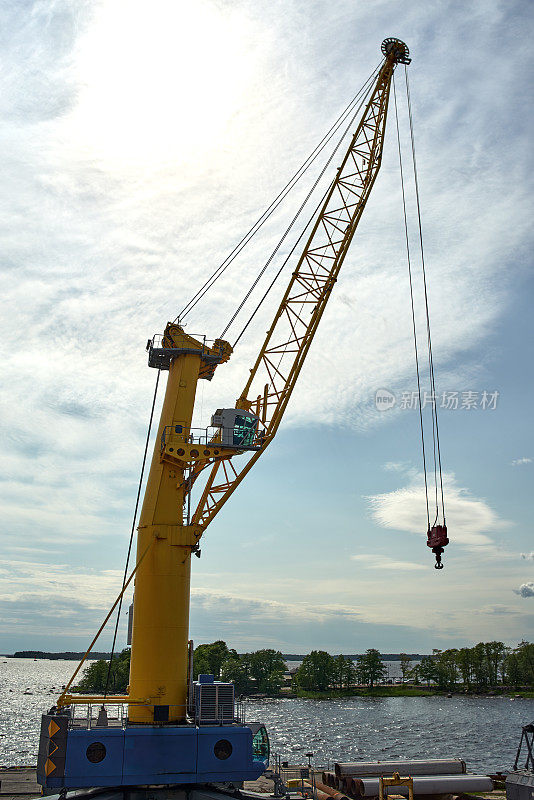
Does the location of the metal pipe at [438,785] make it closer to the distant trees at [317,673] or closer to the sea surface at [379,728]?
the sea surface at [379,728]

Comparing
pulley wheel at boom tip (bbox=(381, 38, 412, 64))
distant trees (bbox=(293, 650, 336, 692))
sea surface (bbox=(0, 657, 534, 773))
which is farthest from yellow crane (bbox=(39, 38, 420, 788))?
distant trees (bbox=(293, 650, 336, 692))

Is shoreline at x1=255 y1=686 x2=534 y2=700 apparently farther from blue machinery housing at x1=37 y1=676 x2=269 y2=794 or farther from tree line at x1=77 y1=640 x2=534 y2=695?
blue machinery housing at x1=37 y1=676 x2=269 y2=794

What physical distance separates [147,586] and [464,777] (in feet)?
68.4

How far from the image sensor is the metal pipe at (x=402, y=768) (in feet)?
111

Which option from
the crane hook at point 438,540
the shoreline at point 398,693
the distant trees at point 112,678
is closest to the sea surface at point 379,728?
the shoreline at point 398,693

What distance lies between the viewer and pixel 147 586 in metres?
27.2

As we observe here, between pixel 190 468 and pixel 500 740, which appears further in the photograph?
pixel 500 740

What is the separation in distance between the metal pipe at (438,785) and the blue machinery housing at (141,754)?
8.96m

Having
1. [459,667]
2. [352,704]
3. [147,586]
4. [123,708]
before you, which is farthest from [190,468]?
[459,667]

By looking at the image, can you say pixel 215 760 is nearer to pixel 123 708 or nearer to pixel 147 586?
pixel 123 708

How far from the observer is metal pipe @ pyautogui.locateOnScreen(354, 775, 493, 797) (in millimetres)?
30906

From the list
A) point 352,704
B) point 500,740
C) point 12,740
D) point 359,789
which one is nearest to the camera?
point 359,789

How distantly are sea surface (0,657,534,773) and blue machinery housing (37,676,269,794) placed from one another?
40463mm

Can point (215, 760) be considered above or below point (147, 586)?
below
